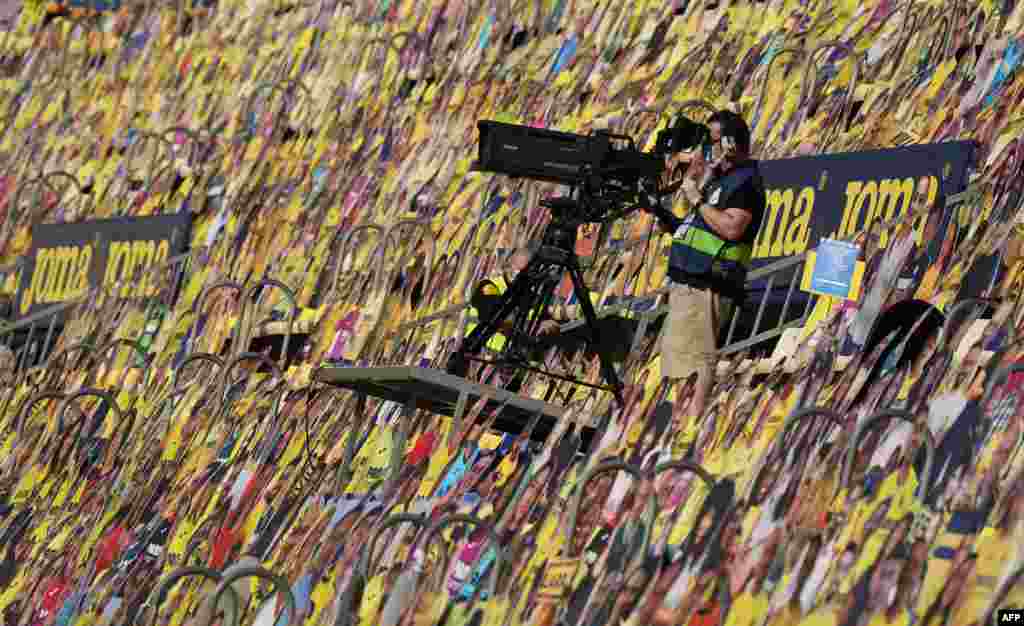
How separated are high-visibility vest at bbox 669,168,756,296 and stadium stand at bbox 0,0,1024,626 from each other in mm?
435

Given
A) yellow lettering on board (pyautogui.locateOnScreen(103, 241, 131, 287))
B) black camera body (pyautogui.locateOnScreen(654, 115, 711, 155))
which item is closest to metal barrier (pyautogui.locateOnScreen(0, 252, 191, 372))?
yellow lettering on board (pyautogui.locateOnScreen(103, 241, 131, 287))

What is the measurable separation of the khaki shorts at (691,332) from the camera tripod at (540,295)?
284 millimetres

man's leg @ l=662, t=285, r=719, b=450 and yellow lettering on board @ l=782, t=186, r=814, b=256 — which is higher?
yellow lettering on board @ l=782, t=186, r=814, b=256

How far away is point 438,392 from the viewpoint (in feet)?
29.6

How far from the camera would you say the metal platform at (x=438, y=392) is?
8.71m

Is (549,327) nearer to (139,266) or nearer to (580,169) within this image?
(580,169)

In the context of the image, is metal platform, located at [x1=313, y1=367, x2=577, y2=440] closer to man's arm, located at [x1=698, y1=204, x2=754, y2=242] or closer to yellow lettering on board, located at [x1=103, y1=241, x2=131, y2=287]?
man's arm, located at [x1=698, y1=204, x2=754, y2=242]

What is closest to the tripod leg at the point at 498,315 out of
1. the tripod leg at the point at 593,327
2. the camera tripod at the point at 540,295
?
the camera tripod at the point at 540,295

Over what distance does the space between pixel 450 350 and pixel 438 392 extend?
2286mm

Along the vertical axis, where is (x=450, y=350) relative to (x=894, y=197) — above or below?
below

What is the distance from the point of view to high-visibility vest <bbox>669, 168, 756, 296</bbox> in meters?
8.45

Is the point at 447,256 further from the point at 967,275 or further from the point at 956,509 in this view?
the point at 956,509

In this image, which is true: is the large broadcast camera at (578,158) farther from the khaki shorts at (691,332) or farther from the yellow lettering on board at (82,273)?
the yellow lettering on board at (82,273)

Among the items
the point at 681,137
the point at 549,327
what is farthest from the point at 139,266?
the point at 681,137
